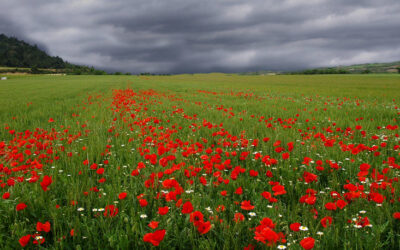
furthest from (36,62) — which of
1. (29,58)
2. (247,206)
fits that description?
(247,206)

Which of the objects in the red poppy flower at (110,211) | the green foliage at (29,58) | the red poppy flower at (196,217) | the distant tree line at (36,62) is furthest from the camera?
the green foliage at (29,58)

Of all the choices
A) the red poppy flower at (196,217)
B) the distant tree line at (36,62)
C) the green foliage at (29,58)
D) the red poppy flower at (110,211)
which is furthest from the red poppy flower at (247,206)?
the green foliage at (29,58)

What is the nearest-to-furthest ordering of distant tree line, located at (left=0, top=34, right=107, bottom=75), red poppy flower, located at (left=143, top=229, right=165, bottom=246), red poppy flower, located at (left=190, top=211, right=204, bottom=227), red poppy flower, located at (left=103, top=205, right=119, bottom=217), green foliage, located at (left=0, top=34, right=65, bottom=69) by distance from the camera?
red poppy flower, located at (left=143, top=229, right=165, bottom=246)
red poppy flower, located at (left=190, top=211, right=204, bottom=227)
red poppy flower, located at (left=103, top=205, right=119, bottom=217)
distant tree line, located at (left=0, top=34, right=107, bottom=75)
green foliage, located at (left=0, top=34, right=65, bottom=69)

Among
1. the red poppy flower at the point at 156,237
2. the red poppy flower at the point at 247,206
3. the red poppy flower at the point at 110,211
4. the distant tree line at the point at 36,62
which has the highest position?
the distant tree line at the point at 36,62

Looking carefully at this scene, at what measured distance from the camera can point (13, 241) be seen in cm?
179

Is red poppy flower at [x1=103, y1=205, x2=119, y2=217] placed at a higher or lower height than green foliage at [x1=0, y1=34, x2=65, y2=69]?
lower

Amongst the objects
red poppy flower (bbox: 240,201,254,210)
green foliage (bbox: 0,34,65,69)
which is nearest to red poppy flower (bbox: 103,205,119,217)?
red poppy flower (bbox: 240,201,254,210)

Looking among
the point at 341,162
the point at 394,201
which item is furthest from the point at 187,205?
the point at 341,162

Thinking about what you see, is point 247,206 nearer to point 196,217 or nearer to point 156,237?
point 196,217

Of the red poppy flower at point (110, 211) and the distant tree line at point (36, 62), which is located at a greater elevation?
the distant tree line at point (36, 62)

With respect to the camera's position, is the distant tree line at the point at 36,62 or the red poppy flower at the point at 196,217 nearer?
the red poppy flower at the point at 196,217

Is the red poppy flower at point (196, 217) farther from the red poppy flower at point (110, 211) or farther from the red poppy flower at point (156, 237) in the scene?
the red poppy flower at point (110, 211)

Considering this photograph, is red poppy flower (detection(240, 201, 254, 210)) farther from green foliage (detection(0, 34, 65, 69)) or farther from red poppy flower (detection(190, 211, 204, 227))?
green foliage (detection(0, 34, 65, 69))

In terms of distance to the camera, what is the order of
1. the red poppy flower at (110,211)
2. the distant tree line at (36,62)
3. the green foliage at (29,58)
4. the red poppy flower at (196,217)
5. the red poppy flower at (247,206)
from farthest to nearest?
the green foliage at (29,58), the distant tree line at (36,62), the red poppy flower at (110,211), the red poppy flower at (247,206), the red poppy flower at (196,217)
